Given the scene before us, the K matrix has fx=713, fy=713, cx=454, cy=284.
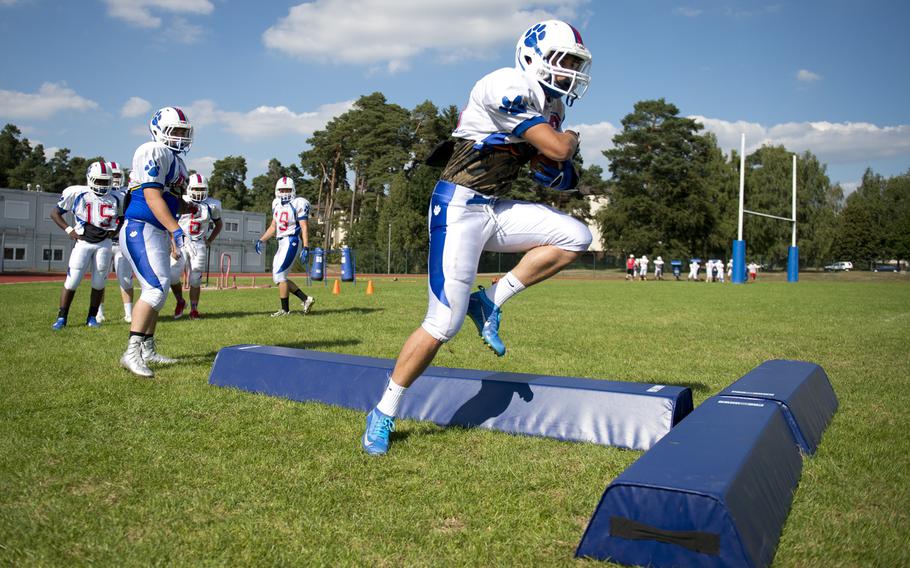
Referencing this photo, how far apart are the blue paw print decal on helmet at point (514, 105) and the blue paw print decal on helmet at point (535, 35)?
0.36 meters

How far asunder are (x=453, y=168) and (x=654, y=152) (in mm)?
59803

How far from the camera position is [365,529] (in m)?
2.78

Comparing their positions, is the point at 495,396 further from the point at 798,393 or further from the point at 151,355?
the point at 151,355

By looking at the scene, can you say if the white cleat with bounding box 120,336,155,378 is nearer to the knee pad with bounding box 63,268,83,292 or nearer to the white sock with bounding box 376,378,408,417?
the white sock with bounding box 376,378,408,417

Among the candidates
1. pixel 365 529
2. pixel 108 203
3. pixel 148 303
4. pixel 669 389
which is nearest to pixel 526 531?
pixel 365 529

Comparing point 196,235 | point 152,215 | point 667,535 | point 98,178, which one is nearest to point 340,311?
point 196,235

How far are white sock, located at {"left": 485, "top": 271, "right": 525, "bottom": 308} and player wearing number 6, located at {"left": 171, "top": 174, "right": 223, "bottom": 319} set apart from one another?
254 inches

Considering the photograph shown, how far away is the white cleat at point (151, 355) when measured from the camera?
649 centimetres

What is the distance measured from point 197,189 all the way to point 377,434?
814cm

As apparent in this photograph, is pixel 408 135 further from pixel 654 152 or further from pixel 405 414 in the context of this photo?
pixel 405 414

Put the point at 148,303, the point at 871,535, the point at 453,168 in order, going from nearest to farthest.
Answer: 1. the point at 871,535
2. the point at 453,168
3. the point at 148,303

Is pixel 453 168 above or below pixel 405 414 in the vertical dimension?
above

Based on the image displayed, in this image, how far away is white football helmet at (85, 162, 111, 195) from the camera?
983 cm

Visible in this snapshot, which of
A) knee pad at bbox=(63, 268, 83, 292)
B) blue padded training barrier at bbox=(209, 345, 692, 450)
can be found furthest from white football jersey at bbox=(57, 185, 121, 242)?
blue padded training barrier at bbox=(209, 345, 692, 450)
